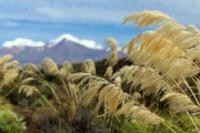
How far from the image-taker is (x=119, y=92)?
7.46 metres

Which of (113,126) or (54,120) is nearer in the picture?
(113,126)

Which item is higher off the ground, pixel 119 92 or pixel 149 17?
pixel 149 17

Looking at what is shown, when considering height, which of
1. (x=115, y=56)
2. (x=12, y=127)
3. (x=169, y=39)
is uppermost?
(x=169, y=39)

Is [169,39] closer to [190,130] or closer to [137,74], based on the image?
[137,74]

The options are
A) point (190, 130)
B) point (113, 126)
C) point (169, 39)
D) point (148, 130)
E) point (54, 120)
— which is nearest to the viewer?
point (169, 39)

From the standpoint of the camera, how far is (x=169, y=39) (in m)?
7.16

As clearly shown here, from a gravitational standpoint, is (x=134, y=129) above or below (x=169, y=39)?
below

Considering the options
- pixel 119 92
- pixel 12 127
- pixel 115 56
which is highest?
pixel 119 92

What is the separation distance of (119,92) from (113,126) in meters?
5.11

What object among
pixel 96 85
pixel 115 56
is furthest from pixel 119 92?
pixel 115 56

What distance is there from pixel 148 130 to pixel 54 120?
3077mm

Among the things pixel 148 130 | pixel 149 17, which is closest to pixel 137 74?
pixel 149 17

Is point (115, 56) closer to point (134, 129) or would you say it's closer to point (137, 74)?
point (134, 129)

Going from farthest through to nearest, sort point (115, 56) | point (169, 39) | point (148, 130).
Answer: point (115, 56)
point (148, 130)
point (169, 39)
